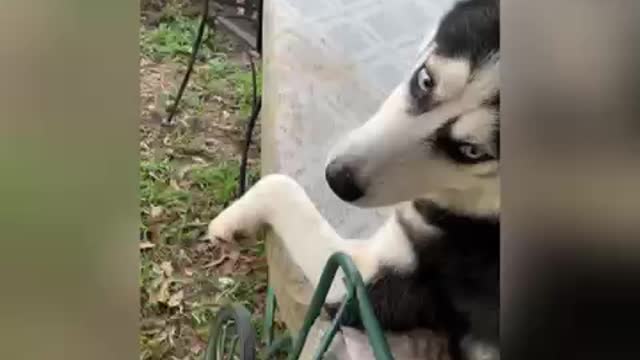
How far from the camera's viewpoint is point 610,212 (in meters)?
0.96

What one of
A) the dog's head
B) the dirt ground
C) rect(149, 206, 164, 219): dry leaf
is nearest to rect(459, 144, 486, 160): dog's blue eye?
the dog's head

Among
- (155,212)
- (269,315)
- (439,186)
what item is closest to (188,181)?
(155,212)

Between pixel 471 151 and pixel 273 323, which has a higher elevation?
pixel 471 151

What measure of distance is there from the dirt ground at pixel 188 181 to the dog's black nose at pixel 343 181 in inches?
3.8

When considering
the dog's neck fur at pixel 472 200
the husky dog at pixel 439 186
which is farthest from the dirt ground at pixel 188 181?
the dog's neck fur at pixel 472 200

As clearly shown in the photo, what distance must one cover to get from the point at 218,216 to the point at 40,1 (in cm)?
32

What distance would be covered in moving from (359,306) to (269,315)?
113 mm

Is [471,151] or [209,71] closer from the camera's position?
[471,151]

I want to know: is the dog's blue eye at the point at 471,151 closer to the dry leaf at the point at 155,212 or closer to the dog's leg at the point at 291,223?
the dog's leg at the point at 291,223

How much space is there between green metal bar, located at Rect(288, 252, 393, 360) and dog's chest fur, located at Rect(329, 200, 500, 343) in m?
0.01

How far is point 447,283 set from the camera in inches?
44.1

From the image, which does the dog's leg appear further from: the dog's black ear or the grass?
the dog's black ear

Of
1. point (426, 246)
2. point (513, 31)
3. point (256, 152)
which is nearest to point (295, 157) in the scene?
point (256, 152)

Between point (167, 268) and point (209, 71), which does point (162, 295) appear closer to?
point (167, 268)
